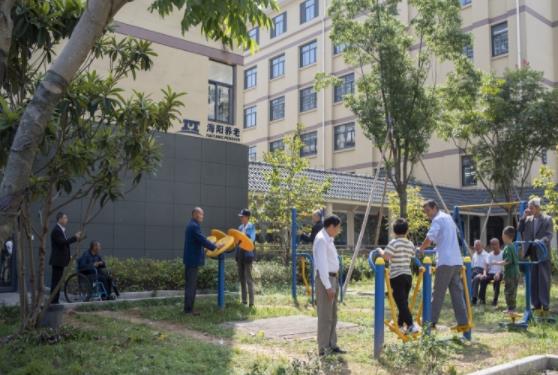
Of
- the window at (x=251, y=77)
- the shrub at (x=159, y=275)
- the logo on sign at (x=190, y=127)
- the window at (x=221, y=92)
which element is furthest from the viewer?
the window at (x=251, y=77)

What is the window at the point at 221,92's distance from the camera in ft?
61.4

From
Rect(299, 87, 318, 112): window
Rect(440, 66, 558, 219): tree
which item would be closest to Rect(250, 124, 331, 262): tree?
Rect(440, 66, 558, 219): tree

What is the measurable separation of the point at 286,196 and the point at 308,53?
21.8 metres

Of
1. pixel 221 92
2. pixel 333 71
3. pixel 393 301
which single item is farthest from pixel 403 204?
pixel 333 71

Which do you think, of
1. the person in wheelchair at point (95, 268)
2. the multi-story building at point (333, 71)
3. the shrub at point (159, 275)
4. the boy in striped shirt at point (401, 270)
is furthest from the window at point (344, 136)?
the boy in striped shirt at point (401, 270)

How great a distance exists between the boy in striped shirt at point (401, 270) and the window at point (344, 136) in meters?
27.4

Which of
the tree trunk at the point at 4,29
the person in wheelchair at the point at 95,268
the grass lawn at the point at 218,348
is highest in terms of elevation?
the tree trunk at the point at 4,29

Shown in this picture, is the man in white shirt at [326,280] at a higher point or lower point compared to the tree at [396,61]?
lower

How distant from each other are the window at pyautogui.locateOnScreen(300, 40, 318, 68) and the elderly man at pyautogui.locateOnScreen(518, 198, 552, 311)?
2852 cm

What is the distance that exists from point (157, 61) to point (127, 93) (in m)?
1.43

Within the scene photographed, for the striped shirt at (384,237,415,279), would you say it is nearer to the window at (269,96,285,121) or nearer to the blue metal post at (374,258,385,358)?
the blue metal post at (374,258,385,358)

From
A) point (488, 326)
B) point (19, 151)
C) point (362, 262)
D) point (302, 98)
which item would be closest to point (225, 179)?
point (362, 262)

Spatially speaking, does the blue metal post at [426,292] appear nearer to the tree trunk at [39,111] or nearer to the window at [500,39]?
the tree trunk at [39,111]

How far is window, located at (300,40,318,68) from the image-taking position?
3812 cm
